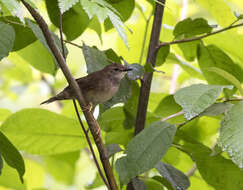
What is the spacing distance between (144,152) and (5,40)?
52cm

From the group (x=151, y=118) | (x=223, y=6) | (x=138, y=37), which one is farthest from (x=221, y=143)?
(x=138, y=37)

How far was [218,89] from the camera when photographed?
3.86 feet

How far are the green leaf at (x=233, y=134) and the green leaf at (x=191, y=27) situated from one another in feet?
1.48

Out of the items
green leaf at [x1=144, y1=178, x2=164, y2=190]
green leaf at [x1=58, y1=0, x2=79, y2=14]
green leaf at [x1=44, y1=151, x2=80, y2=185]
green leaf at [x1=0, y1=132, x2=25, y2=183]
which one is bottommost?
green leaf at [x1=44, y1=151, x2=80, y2=185]

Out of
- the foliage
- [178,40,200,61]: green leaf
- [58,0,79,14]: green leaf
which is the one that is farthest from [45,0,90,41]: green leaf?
[58,0,79,14]: green leaf

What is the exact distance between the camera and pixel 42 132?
5.14 ft

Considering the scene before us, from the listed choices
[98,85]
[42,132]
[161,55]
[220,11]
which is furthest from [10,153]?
[220,11]

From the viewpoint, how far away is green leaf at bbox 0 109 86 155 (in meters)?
1.52

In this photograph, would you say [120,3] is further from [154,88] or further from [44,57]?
[154,88]

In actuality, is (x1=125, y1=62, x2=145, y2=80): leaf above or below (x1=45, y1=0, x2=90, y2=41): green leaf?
below

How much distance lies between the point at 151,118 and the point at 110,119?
0.16 m

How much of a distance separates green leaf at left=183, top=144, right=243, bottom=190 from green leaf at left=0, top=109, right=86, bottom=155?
0.47 m

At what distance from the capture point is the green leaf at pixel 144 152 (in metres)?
1.16

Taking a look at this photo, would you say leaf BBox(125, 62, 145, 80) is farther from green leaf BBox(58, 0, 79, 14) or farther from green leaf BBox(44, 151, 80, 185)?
green leaf BBox(44, 151, 80, 185)
